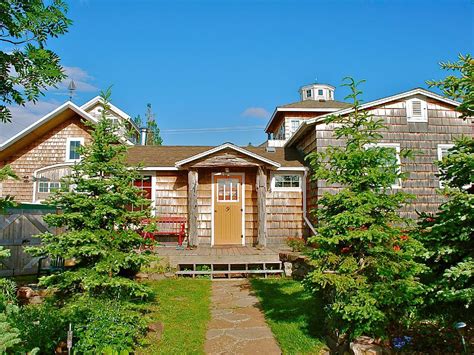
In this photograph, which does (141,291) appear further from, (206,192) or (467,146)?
(206,192)

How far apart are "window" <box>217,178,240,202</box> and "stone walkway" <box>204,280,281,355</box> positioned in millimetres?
4583

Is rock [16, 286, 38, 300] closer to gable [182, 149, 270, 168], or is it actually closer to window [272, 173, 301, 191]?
gable [182, 149, 270, 168]

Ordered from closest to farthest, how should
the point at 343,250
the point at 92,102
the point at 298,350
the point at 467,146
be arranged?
the point at 467,146 < the point at 298,350 < the point at 343,250 < the point at 92,102

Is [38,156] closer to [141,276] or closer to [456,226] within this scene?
[141,276]

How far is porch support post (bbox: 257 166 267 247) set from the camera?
10594mm

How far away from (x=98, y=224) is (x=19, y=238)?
155 inches

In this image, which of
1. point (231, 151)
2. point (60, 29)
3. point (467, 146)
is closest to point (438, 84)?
point (467, 146)

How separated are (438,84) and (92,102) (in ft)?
61.2

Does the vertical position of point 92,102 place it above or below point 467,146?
above

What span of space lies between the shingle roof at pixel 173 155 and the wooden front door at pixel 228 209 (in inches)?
67.4

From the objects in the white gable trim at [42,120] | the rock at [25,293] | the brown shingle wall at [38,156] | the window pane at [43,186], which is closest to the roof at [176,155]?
the white gable trim at [42,120]

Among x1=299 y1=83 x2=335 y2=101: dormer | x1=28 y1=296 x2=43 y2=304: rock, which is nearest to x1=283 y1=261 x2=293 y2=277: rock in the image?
x1=28 y1=296 x2=43 y2=304: rock

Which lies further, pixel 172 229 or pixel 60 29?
pixel 172 229

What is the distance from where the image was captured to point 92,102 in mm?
19000
